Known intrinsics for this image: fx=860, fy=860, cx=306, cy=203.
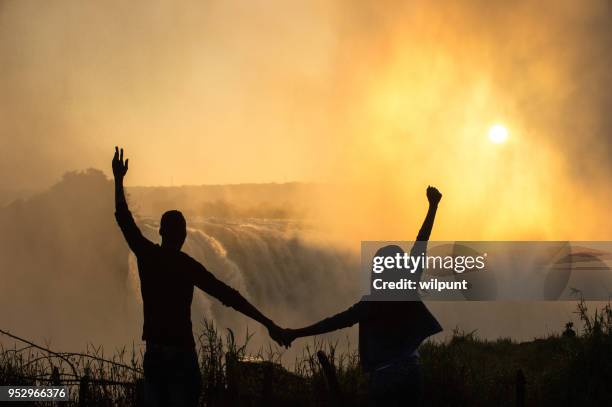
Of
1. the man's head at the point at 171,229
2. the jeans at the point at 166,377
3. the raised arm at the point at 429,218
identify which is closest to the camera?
the jeans at the point at 166,377

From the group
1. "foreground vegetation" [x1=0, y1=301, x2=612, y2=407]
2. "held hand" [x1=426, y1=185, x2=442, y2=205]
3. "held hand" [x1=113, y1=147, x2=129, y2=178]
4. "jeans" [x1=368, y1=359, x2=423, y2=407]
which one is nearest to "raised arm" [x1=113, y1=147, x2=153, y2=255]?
"held hand" [x1=113, y1=147, x2=129, y2=178]

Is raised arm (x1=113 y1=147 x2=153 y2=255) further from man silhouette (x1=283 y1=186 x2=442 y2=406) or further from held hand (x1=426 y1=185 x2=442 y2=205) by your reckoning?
held hand (x1=426 y1=185 x2=442 y2=205)

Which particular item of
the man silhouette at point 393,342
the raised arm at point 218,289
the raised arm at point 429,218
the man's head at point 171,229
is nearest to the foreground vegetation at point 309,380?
the raised arm at point 218,289

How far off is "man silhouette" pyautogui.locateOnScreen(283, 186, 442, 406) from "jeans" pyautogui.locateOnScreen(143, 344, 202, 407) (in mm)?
1086

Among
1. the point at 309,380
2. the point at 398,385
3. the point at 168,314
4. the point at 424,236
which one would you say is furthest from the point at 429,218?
the point at 309,380

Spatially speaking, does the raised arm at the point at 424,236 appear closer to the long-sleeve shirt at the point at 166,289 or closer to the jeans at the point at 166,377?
the long-sleeve shirt at the point at 166,289

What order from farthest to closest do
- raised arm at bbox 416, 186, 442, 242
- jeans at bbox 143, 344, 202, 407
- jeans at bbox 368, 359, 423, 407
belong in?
raised arm at bbox 416, 186, 442, 242, jeans at bbox 143, 344, 202, 407, jeans at bbox 368, 359, 423, 407

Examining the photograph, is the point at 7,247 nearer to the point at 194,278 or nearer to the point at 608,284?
the point at 608,284

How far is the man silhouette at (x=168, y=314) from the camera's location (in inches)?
212

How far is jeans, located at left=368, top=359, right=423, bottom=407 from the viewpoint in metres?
5.20

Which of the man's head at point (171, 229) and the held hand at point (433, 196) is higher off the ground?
the held hand at point (433, 196)

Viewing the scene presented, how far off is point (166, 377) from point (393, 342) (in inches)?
56.4

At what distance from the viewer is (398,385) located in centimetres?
521

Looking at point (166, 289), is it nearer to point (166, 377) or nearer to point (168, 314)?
point (168, 314)
